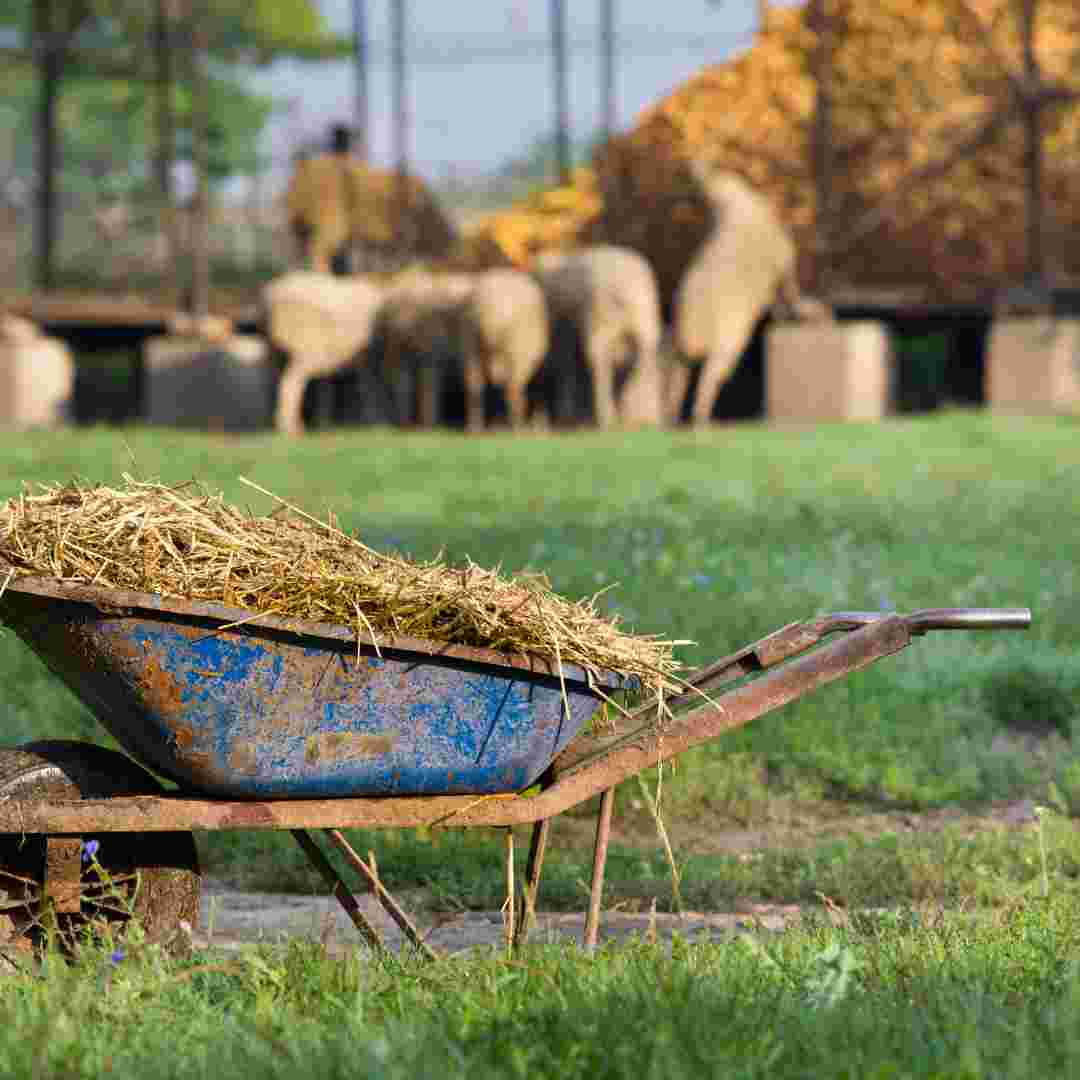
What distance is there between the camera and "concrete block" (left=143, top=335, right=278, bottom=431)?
66.7 ft

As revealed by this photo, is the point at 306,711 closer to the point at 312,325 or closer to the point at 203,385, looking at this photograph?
the point at 312,325

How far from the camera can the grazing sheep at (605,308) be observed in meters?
18.1

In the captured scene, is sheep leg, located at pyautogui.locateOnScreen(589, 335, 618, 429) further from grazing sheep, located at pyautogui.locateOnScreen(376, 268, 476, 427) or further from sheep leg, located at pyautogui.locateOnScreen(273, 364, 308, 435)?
sheep leg, located at pyautogui.locateOnScreen(273, 364, 308, 435)

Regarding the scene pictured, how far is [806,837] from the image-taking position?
18.7ft

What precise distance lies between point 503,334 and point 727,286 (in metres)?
2.24

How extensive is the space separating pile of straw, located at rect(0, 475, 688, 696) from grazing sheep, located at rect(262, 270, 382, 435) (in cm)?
1457

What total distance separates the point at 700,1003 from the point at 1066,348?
16.5 m

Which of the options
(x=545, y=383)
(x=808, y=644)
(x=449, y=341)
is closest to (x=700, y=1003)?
(x=808, y=644)

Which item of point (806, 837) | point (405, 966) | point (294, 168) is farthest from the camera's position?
point (294, 168)

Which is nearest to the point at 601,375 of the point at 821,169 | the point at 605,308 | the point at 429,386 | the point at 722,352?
the point at 605,308

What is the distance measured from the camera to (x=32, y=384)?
2044cm

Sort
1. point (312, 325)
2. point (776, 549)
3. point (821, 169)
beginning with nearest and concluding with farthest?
point (776, 549) → point (312, 325) → point (821, 169)

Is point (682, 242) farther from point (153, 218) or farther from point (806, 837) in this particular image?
point (153, 218)

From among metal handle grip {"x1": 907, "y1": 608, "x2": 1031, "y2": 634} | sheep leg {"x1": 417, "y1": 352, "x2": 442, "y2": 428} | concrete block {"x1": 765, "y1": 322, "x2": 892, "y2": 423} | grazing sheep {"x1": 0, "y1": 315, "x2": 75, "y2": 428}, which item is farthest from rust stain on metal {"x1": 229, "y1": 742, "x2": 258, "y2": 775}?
grazing sheep {"x1": 0, "y1": 315, "x2": 75, "y2": 428}
